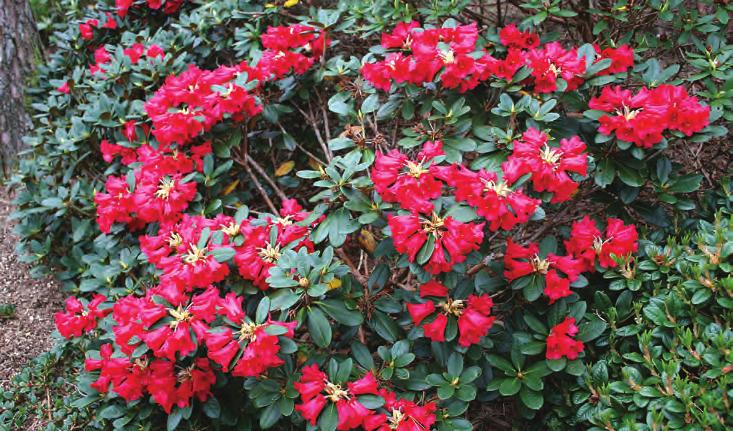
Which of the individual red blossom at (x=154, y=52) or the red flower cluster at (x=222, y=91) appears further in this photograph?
the individual red blossom at (x=154, y=52)

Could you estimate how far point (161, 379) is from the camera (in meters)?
2.05

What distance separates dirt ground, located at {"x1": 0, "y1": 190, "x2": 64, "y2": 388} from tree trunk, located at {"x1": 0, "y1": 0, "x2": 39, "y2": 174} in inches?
25.1

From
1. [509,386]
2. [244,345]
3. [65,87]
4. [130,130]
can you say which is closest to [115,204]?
[130,130]

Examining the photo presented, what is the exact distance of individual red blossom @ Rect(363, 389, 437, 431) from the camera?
5.97 feet

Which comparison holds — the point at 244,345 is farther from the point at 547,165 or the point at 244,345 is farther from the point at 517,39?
the point at 517,39

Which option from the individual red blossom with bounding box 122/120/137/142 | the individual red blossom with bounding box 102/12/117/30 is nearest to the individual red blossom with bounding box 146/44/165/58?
the individual red blossom with bounding box 122/120/137/142

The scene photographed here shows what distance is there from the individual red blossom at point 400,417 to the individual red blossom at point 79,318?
4.11 feet

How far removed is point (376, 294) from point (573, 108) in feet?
3.41

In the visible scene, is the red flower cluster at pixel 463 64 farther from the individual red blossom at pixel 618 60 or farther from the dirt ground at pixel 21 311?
the dirt ground at pixel 21 311

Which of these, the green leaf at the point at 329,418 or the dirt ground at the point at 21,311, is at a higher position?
the green leaf at the point at 329,418

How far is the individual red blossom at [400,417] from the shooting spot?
1819 millimetres

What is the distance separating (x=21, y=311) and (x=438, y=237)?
2366mm

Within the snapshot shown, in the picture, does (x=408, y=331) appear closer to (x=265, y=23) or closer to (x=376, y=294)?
(x=376, y=294)

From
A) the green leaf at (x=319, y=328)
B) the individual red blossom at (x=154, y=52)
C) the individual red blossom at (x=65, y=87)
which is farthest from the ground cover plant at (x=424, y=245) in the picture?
the individual red blossom at (x=65, y=87)
